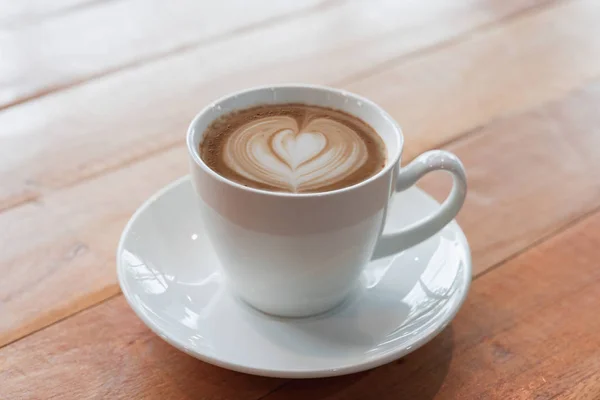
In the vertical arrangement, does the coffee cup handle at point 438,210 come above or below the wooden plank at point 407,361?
above

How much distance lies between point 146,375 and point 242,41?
610 millimetres

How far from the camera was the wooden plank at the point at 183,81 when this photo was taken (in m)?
0.82

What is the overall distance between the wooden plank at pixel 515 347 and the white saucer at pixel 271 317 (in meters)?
0.03

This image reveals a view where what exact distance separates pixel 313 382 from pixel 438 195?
11.9 inches

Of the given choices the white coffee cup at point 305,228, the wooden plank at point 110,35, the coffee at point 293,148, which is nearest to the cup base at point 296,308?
the white coffee cup at point 305,228

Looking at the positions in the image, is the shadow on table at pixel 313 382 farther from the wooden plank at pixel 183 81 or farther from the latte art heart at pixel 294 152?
the wooden plank at pixel 183 81

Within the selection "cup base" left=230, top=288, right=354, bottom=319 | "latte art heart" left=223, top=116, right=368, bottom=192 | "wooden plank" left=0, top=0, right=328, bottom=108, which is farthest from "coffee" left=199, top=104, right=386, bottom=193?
"wooden plank" left=0, top=0, right=328, bottom=108

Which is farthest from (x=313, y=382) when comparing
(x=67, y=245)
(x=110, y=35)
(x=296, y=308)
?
(x=110, y=35)

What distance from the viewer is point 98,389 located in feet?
1.86

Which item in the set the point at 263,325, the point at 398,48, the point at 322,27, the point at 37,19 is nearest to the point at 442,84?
the point at 398,48

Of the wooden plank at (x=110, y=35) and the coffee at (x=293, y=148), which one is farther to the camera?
the wooden plank at (x=110, y=35)

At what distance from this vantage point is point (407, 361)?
0.60 m

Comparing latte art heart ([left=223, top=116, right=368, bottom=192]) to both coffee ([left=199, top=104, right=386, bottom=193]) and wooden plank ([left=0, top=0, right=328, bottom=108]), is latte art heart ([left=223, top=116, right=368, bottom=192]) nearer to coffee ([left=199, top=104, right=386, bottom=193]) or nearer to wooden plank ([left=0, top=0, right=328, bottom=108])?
coffee ([left=199, top=104, right=386, bottom=193])

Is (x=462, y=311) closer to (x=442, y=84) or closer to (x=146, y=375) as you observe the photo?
(x=146, y=375)
